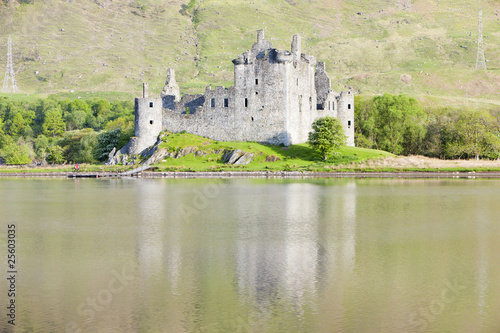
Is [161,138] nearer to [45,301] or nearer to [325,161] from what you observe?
[325,161]

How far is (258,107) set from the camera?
81625 mm

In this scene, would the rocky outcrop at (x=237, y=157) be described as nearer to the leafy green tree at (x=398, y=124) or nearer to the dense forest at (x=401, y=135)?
the dense forest at (x=401, y=135)

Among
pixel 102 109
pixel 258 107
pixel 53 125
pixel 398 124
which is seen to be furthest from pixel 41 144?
pixel 398 124

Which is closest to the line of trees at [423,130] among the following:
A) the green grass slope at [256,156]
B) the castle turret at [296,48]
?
the green grass slope at [256,156]

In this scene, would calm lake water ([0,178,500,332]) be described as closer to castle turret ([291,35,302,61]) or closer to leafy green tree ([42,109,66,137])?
castle turret ([291,35,302,61])

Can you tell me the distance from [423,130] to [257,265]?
66.3 m

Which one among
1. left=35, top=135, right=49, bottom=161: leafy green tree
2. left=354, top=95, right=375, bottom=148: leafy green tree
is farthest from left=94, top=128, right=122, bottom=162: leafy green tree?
left=354, top=95, right=375, bottom=148: leafy green tree

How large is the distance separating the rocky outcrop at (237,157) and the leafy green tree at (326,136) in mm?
7847

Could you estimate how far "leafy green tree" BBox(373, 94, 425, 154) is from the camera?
286ft

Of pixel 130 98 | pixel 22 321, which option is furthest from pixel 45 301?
pixel 130 98

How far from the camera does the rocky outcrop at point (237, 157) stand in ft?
252

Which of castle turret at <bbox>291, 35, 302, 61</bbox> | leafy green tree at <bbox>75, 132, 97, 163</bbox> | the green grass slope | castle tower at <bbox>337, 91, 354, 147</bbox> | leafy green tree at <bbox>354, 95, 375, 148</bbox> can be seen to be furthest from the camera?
leafy green tree at <bbox>354, 95, 375, 148</bbox>

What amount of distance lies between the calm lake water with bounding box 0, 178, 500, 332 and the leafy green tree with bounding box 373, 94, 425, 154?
3998 centimetres

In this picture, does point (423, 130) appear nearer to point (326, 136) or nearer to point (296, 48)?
point (326, 136)
